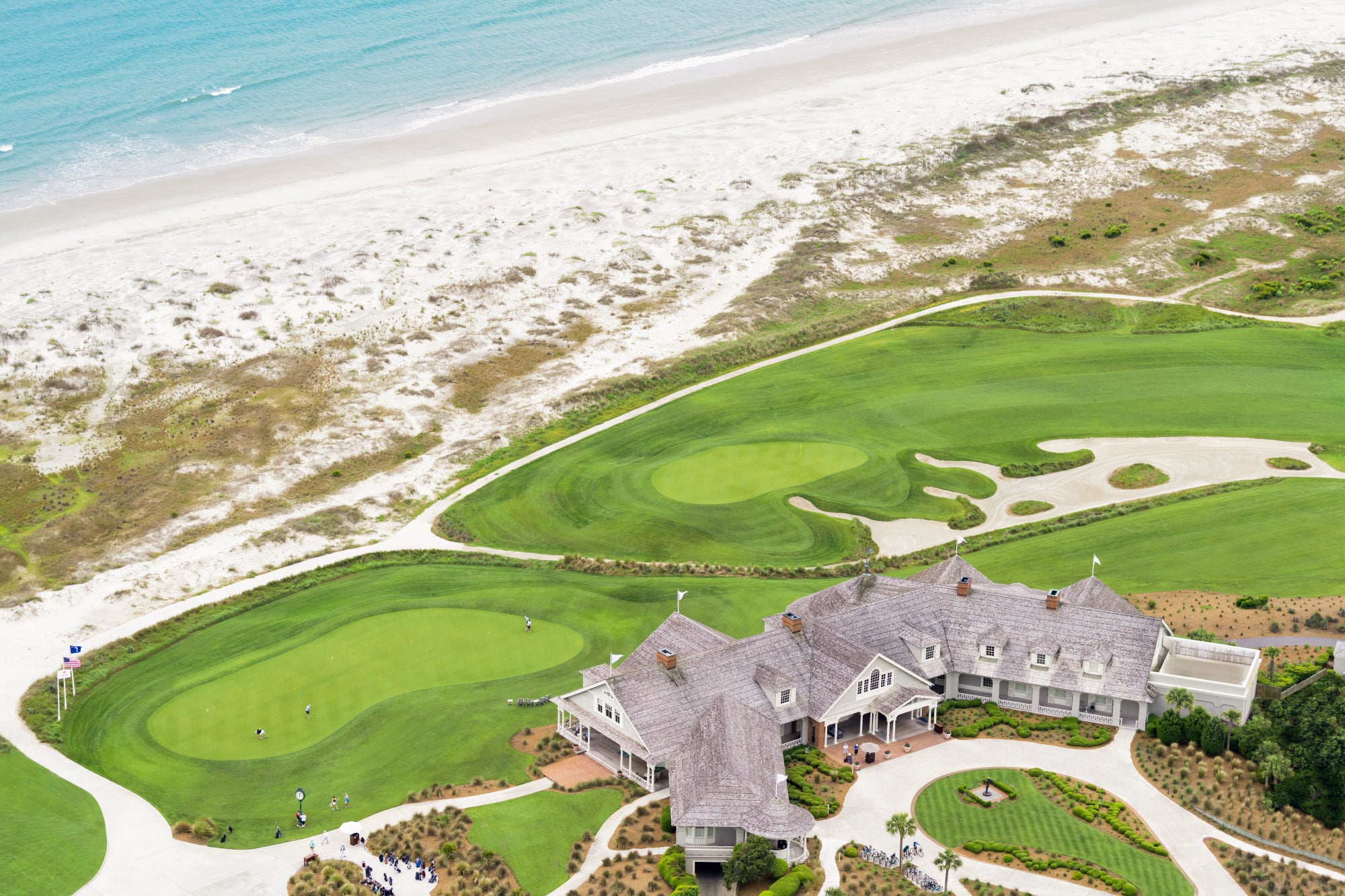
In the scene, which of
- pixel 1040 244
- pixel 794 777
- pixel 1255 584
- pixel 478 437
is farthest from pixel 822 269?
pixel 794 777

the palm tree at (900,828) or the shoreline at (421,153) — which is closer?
the palm tree at (900,828)

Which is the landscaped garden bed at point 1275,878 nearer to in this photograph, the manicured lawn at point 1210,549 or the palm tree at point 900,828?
the palm tree at point 900,828

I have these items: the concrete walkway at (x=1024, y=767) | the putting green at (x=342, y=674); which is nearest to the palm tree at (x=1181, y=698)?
the concrete walkway at (x=1024, y=767)

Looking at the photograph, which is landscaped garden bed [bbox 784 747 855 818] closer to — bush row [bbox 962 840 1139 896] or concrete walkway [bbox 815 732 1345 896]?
concrete walkway [bbox 815 732 1345 896]

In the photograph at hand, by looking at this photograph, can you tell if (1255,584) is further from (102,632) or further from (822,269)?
(102,632)

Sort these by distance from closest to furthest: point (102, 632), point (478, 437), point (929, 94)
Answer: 1. point (102, 632)
2. point (478, 437)
3. point (929, 94)

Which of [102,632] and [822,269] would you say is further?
[822,269]
